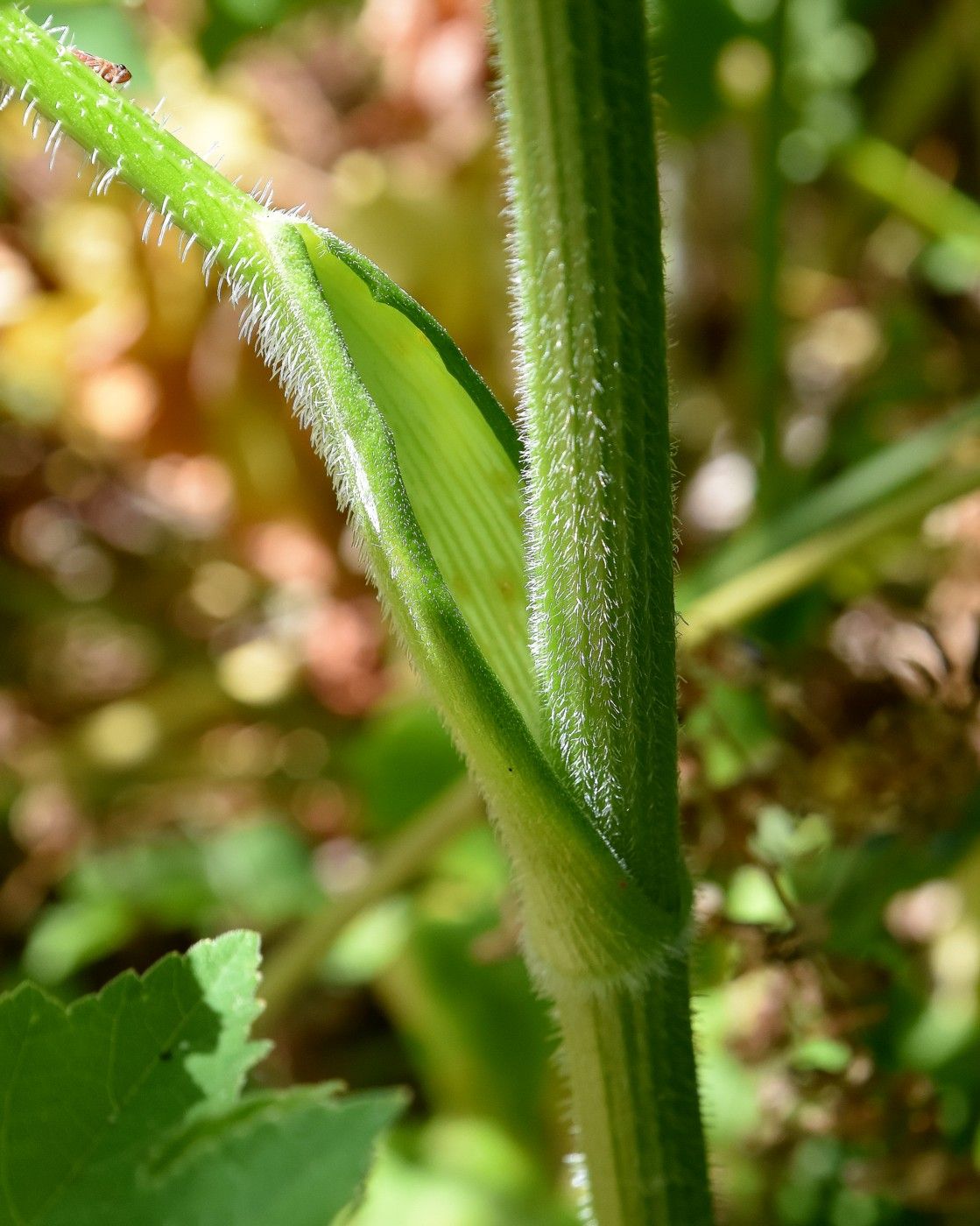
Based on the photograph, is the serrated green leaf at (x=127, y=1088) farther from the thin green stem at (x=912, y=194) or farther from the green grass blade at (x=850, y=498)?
the thin green stem at (x=912, y=194)

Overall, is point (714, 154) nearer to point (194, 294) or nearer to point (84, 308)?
point (194, 294)

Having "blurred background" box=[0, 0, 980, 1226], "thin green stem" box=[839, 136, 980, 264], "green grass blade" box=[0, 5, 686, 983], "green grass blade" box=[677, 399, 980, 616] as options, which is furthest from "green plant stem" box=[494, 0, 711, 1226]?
"thin green stem" box=[839, 136, 980, 264]

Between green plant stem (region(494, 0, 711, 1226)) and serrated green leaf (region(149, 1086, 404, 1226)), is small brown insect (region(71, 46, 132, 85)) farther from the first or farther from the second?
serrated green leaf (region(149, 1086, 404, 1226))

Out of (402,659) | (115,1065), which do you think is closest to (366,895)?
(402,659)

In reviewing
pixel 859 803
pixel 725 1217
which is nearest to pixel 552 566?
pixel 859 803

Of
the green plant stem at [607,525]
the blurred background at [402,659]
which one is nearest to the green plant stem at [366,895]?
the blurred background at [402,659]

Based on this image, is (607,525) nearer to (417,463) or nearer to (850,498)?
(417,463)

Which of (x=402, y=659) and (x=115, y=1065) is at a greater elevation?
(x=115, y=1065)
